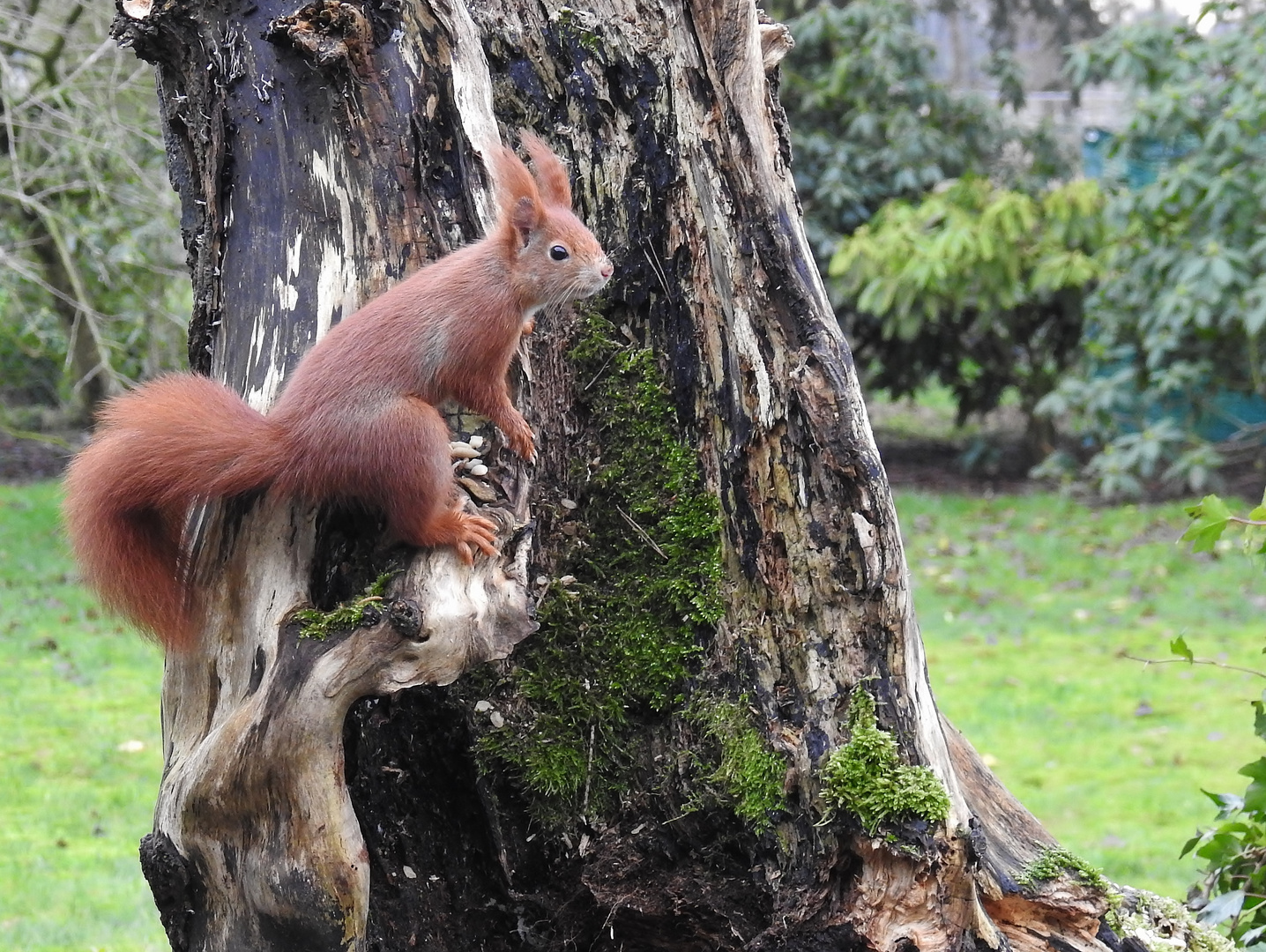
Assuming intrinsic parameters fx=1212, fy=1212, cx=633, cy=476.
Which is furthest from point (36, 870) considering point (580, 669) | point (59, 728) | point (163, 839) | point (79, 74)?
point (79, 74)

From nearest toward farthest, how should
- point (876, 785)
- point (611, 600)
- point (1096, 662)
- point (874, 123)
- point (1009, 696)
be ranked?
1. point (876, 785)
2. point (611, 600)
3. point (1009, 696)
4. point (1096, 662)
5. point (874, 123)

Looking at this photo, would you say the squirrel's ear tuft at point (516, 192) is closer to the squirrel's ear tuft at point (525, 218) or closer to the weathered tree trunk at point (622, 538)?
the squirrel's ear tuft at point (525, 218)

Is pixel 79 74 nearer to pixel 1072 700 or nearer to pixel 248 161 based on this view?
pixel 248 161

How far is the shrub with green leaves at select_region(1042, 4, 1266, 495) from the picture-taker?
8586mm

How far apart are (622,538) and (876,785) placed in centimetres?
84

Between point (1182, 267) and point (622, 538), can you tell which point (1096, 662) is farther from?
point (622, 538)

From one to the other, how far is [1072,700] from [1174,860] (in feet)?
5.51

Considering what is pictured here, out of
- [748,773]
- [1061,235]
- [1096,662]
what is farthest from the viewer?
[1061,235]

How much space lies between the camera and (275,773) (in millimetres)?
2303

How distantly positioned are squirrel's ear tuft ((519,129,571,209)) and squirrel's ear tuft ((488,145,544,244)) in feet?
0.13

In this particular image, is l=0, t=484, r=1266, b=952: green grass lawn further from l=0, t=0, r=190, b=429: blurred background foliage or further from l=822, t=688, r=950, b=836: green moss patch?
l=0, t=0, r=190, b=429: blurred background foliage

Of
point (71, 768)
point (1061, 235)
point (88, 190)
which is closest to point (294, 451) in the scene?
point (71, 768)

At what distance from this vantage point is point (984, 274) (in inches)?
377

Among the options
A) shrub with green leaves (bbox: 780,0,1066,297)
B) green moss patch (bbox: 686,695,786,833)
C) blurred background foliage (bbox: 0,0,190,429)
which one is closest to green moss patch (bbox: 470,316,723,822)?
green moss patch (bbox: 686,695,786,833)
